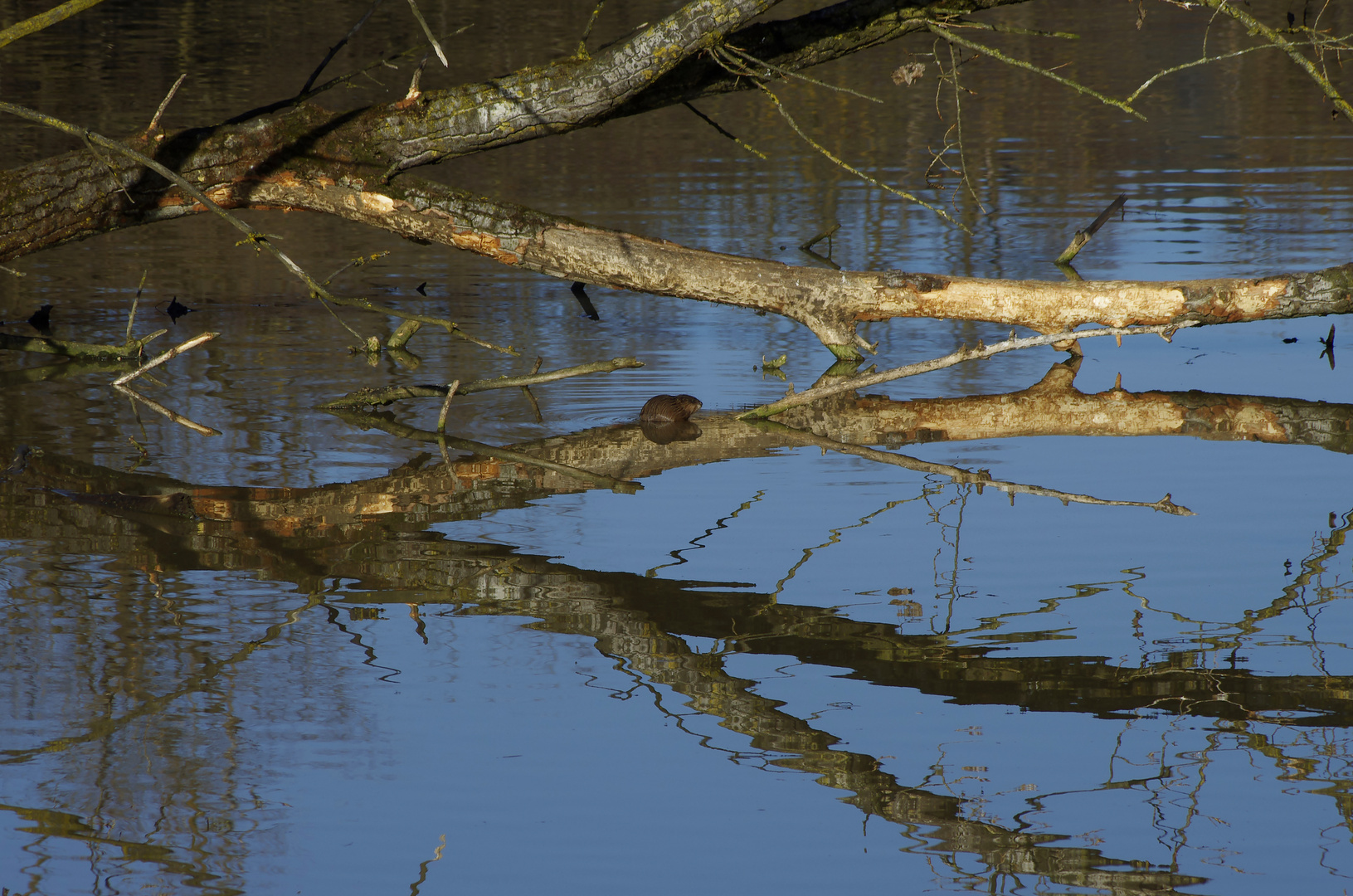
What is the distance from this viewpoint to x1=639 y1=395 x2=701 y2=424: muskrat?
696cm

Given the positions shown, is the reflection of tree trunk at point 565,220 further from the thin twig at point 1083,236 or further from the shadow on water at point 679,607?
the thin twig at point 1083,236

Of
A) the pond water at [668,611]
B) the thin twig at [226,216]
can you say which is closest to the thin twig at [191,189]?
the thin twig at [226,216]

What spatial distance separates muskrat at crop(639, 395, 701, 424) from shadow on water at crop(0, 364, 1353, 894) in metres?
0.10

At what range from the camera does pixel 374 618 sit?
4.54 meters

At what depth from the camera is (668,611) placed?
4.64 m

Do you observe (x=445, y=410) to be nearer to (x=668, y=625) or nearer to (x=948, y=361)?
(x=948, y=361)

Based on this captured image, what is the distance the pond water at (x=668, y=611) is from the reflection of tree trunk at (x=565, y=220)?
15.3 inches

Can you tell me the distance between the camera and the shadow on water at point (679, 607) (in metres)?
3.49

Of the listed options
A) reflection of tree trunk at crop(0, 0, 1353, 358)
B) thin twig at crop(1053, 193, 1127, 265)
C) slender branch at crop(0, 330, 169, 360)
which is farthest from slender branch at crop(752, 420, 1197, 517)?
thin twig at crop(1053, 193, 1127, 265)

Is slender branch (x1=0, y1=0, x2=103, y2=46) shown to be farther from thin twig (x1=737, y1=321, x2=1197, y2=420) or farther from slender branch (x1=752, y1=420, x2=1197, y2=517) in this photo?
slender branch (x1=752, y1=420, x2=1197, y2=517)

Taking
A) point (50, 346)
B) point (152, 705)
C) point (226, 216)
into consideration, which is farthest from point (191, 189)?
point (50, 346)

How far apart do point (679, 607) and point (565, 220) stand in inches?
159

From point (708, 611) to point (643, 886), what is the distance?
1.56m

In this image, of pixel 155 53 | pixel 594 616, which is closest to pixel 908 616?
pixel 594 616
